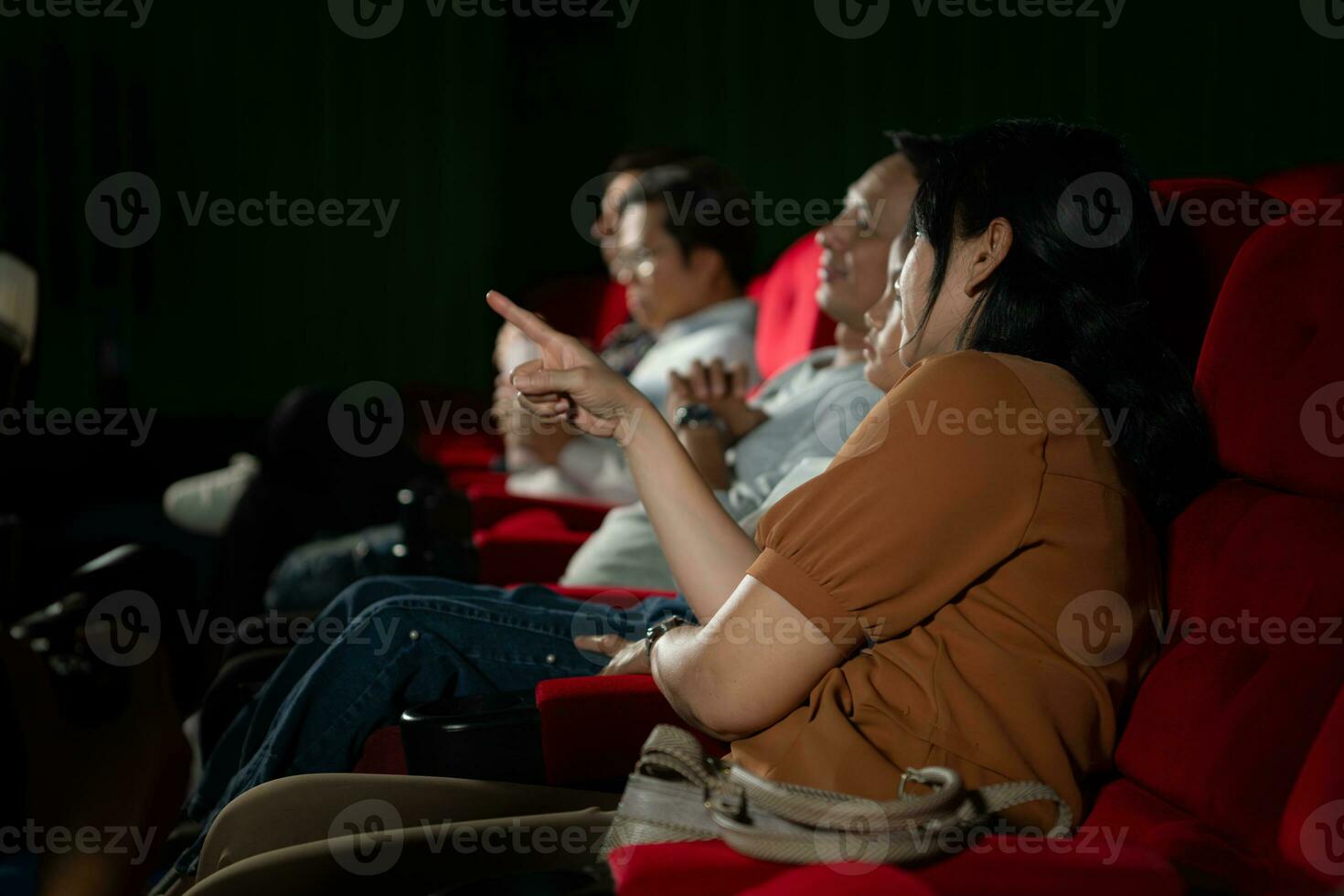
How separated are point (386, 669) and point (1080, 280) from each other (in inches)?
33.3

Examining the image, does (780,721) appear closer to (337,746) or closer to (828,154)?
(337,746)

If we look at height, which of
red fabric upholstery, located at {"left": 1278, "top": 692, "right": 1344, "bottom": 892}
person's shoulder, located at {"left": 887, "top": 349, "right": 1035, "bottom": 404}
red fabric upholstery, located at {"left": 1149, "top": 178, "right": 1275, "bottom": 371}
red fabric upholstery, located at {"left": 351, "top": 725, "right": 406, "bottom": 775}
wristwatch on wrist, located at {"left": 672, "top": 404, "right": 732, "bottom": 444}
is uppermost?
red fabric upholstery, located at {"left": 1149, "top": 178, "right": 1275, "bottom": 371}

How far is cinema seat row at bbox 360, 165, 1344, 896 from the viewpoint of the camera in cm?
75

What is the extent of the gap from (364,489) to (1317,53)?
6.51 ft

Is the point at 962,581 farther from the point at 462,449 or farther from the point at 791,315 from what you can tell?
the point at 462,449

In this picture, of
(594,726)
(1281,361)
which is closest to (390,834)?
(594,726)

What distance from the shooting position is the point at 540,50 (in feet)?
13.7

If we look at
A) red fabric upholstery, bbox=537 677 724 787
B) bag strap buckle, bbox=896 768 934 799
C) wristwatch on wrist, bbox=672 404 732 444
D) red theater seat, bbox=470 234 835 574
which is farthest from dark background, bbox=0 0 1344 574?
bag strap buckle, bbox=896 768 934 799

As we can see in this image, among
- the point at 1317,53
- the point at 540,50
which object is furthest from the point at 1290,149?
the point at 540,50

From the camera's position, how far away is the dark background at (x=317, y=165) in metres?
3.47

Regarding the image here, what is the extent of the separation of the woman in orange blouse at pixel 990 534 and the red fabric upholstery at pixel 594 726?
0.13 m

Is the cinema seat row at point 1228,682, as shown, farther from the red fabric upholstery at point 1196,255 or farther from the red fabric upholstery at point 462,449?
the red fabric upholstery at point 462,449

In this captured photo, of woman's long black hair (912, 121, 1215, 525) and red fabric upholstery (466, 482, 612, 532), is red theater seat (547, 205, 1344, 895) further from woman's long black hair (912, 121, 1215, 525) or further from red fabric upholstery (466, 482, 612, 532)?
red fabric upholstery (466, 482, 612, 532)

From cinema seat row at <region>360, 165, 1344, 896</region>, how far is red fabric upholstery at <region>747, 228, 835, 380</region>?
1074mm
